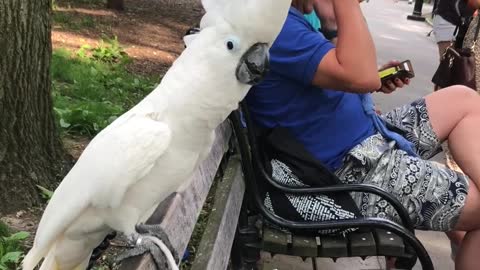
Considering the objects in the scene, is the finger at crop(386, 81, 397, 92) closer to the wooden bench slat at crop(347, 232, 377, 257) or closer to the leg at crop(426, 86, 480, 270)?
the leg at crop(426, 86, 480, 270)

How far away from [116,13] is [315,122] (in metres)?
6.03

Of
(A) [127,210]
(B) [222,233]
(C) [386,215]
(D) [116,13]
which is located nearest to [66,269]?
(A) [127,210]

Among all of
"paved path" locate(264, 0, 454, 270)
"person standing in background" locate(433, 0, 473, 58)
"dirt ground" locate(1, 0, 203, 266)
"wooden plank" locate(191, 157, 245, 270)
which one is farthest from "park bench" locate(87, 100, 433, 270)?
"dirt ground" locate(1, 0, 203, 266)

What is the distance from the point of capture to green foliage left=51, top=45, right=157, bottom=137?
3764 mm

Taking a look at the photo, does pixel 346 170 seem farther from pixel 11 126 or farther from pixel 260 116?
pixel 11 126

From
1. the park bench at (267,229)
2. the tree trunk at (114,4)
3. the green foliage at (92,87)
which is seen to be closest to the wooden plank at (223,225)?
the park bench at (267,229)

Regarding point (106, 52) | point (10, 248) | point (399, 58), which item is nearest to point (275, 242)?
point (10, 248)

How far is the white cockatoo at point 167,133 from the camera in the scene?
1425mm

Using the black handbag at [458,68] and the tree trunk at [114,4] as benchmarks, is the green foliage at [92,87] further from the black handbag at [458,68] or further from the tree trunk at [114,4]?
the tree trunk at [114,4]

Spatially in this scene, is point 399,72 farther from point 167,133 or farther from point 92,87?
point 92,87

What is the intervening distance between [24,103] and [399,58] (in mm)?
6804

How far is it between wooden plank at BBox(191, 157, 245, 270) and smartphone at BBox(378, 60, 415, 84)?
2.28 ft

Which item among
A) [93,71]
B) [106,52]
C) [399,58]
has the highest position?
[93,71]

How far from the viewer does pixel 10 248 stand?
2.50m
